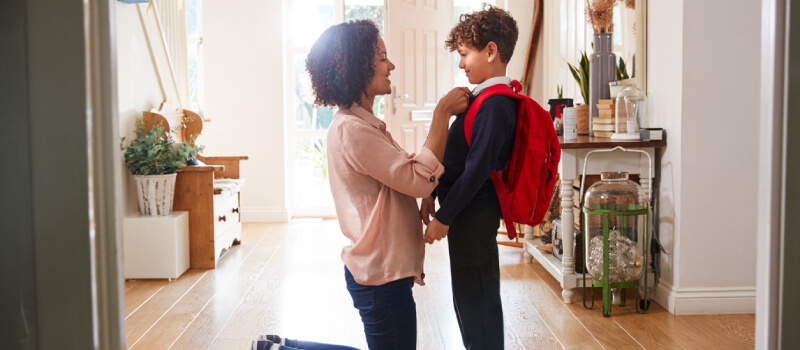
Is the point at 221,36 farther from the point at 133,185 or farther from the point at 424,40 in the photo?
the point at 133,185

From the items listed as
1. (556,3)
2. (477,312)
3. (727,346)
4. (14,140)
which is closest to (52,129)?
(14,140)

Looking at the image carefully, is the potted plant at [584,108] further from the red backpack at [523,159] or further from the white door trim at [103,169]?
the white door trim at [103,169]

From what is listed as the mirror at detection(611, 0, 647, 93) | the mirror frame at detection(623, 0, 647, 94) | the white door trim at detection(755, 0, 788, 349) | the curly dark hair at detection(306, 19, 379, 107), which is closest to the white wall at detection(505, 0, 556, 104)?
the mirror at detection(611, 0, 647, 93)

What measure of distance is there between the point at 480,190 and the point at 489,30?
44cm

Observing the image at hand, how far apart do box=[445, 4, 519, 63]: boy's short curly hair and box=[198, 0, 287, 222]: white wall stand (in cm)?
485

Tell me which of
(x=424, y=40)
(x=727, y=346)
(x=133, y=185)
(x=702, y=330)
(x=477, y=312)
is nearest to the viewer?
(x=477, y=312)

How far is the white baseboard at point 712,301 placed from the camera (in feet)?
10.6

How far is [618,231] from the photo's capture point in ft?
11.0

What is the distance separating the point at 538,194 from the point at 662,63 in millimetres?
1798

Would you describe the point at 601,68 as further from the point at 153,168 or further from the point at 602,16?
the point at 153,168

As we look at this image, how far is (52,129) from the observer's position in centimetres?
87

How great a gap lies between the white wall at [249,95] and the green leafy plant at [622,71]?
3574 millimetres

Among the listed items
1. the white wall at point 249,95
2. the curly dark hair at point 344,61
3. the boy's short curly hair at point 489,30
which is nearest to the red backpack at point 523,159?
the boy's short curly hair at point 489,30

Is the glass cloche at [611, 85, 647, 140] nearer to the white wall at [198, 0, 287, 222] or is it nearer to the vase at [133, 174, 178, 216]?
the vase at [133, 174, 178, 216]
